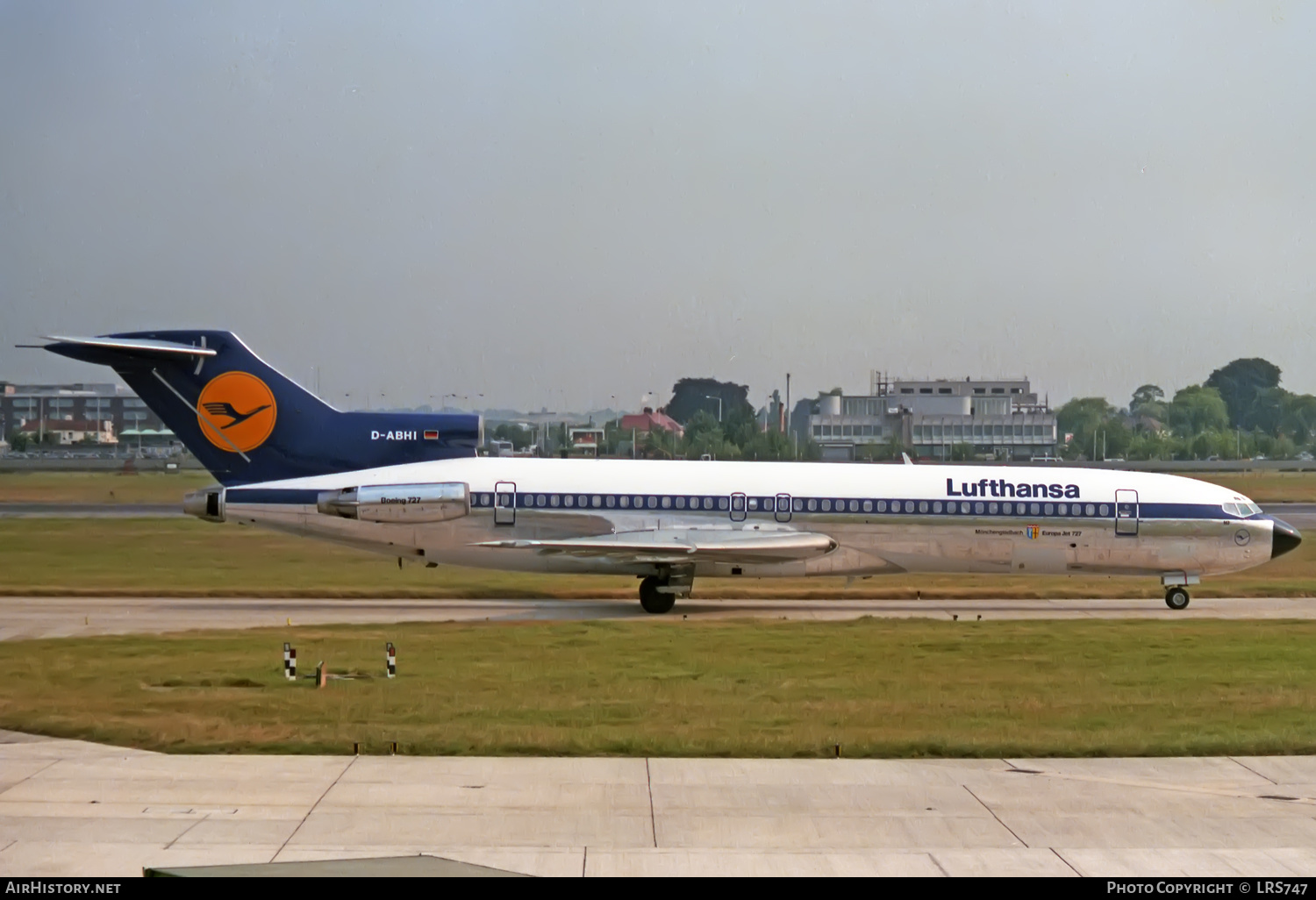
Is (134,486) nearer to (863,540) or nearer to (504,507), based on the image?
(504,507)

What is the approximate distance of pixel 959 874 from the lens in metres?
11.7

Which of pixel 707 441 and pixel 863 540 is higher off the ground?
pixel 707 441

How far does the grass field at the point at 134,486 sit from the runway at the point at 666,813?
51913mm

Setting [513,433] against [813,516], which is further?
[513,433]

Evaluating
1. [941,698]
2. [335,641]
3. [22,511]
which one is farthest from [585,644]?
[22,511]

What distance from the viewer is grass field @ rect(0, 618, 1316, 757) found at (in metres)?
17.3

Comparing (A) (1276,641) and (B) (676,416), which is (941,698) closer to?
(A) (1276,641)

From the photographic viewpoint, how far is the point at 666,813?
A: 13.8m

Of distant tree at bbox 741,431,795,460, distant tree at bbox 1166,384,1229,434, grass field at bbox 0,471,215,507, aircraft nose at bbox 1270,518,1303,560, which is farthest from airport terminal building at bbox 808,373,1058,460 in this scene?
aircraft nose at bbox 1270,518,1303,560

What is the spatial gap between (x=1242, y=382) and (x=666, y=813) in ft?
645

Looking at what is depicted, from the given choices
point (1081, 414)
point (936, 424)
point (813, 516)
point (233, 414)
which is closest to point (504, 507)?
point (233, 414)

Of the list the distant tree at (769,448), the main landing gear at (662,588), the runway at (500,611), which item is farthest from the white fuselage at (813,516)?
the distant tree at (769,448)

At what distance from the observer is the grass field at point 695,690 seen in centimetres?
1730

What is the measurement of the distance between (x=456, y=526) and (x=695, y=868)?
71.9 ft
